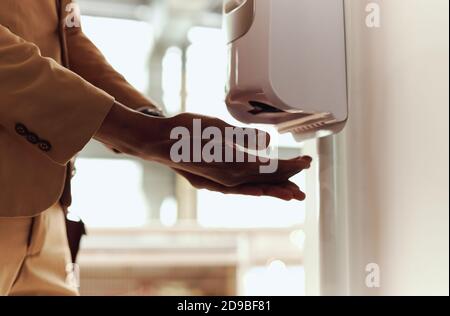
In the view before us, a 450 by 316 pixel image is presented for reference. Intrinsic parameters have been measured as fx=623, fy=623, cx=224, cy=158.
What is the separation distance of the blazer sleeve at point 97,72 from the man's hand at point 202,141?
0.19 meters

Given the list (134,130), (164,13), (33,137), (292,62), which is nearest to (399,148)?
(292,62)

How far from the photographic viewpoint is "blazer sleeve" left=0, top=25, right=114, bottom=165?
63cm

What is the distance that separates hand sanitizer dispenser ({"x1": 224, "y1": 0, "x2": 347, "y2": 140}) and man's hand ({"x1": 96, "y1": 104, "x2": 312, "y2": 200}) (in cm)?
7

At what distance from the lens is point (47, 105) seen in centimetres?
63

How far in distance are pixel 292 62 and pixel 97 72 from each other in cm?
31

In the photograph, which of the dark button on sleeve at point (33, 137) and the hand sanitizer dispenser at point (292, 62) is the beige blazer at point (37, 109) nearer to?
the dark button on sleeve at point (33, 137)

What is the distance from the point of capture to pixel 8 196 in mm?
675

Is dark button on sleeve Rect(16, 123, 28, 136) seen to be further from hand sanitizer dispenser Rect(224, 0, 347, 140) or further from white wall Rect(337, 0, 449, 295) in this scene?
white wall Rect(337, 0, 449, 295)

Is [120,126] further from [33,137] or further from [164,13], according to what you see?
[164,13]

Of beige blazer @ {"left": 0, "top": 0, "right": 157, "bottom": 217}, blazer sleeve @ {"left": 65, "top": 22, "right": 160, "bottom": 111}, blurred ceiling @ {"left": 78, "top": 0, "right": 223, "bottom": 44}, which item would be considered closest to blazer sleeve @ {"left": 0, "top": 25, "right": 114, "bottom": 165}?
beige blazer @ {"left": 0, "top": 0, "right": 157, "bottom": 217}

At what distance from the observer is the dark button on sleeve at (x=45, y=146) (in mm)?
632

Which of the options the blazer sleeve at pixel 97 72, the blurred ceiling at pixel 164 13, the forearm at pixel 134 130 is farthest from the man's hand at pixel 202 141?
the blurred ceiling at pixel 164 13

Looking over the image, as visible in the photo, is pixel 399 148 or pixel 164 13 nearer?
pixel 399 148

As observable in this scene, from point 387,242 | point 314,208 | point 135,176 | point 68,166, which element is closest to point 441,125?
point 387,242
